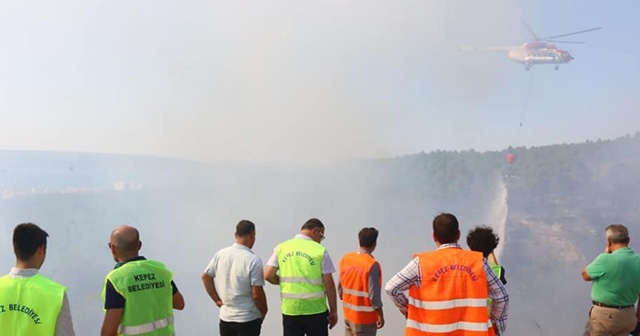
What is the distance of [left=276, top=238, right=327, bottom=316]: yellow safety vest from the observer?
15.0 ft

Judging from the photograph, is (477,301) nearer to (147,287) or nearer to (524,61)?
(147,287)

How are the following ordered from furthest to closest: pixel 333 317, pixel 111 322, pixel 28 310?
pixel 333 317 → pixel 111 322 → pixel 28 310

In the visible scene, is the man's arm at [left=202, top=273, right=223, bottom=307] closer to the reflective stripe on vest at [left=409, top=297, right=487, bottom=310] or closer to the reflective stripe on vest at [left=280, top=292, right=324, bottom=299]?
the reflective stripe on vest at [left=280, top=292, right=324, bottom=299]

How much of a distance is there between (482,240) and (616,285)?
1937 millimetres

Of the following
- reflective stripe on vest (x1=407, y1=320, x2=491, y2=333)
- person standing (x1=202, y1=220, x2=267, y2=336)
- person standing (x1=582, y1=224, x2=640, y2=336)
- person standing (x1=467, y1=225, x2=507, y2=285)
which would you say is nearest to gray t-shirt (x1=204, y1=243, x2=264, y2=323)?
person standing (x1=202, y1=220, x2=267, y2=336)

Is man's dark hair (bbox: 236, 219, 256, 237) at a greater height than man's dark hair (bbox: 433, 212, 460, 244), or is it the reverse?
man's dark hair (bbox: 236, 219, 256, 237)

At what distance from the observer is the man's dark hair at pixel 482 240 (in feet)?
12.0

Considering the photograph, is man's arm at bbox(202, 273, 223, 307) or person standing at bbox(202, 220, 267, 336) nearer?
person standing at bbox(202, 220, 267, 336)

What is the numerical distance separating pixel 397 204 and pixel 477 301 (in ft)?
45.5

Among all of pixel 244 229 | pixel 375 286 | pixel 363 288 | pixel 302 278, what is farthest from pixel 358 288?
pixel 244 229

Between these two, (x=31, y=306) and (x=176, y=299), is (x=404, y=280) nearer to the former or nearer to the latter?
(x=176, y=299)

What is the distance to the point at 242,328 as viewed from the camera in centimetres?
441

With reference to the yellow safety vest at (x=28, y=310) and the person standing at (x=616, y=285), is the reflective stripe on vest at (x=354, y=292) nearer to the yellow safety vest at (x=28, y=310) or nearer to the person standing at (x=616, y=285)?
the person standing at (x=616, y=285)

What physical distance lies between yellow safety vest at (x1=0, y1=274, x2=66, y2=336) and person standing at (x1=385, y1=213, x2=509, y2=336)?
199cm
